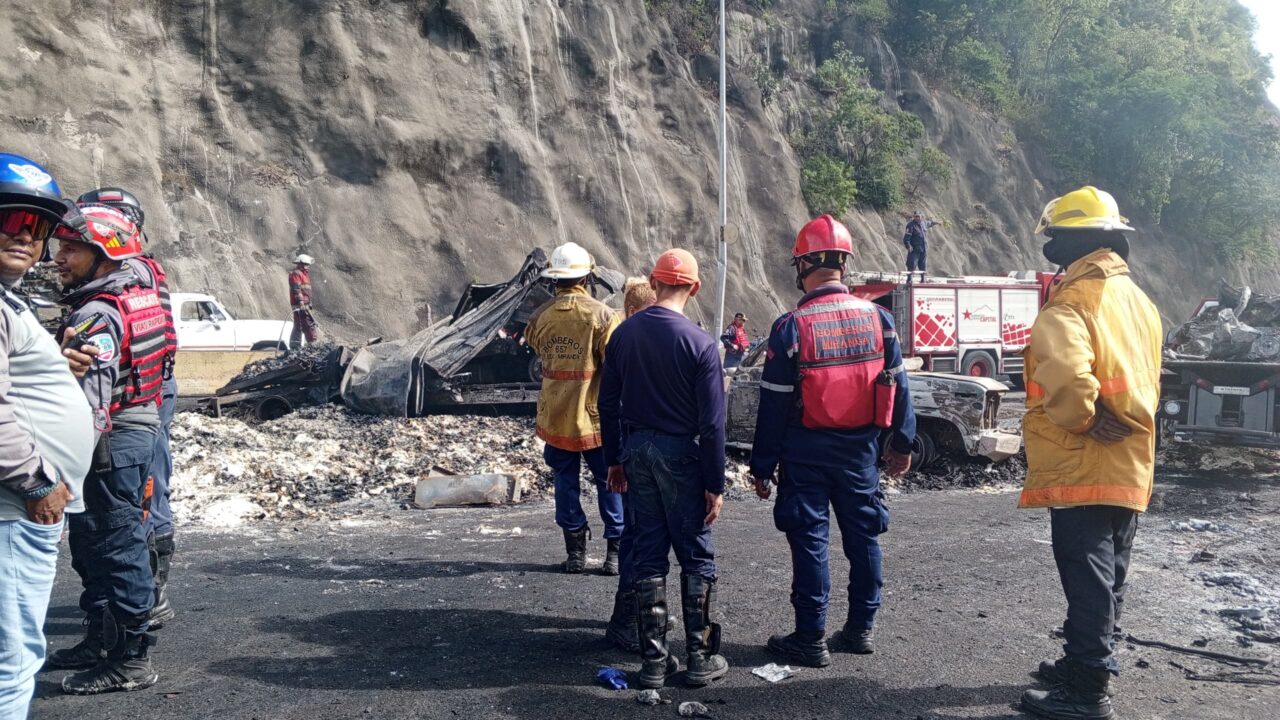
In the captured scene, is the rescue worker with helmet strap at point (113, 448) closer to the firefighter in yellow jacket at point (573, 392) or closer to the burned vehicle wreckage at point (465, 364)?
the firefighter in yellow jacket at point (573, 392)

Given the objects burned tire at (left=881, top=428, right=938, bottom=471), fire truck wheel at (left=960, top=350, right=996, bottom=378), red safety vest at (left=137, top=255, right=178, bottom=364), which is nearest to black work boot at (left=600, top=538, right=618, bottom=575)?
red safety vest at (left=137, top=255, right=178, bottom=364)

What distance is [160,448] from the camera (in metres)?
4.63

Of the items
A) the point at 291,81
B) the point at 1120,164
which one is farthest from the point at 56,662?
the point at 1120,164

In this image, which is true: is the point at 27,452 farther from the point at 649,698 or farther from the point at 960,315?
the point at 960,315

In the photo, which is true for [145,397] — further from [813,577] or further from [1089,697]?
[1089,697]

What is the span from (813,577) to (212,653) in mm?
2918

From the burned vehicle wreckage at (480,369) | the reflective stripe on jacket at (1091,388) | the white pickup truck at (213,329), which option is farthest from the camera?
the white pickup truck at (213,329)

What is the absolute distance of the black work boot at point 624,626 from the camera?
14.3 ft

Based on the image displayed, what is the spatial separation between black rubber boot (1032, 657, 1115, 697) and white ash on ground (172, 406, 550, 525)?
5.49 meters

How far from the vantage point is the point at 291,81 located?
23.0 m

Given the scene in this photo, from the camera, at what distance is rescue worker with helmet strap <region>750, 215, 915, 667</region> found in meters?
4.12

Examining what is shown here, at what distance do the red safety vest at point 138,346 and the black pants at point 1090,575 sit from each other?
13.1ft

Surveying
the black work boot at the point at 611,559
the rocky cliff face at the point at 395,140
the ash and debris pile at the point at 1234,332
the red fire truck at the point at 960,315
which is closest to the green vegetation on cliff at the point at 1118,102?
the rocky cliff face at the point at 395,140

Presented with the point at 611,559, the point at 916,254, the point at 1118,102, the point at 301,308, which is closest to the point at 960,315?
the point at 916,254
